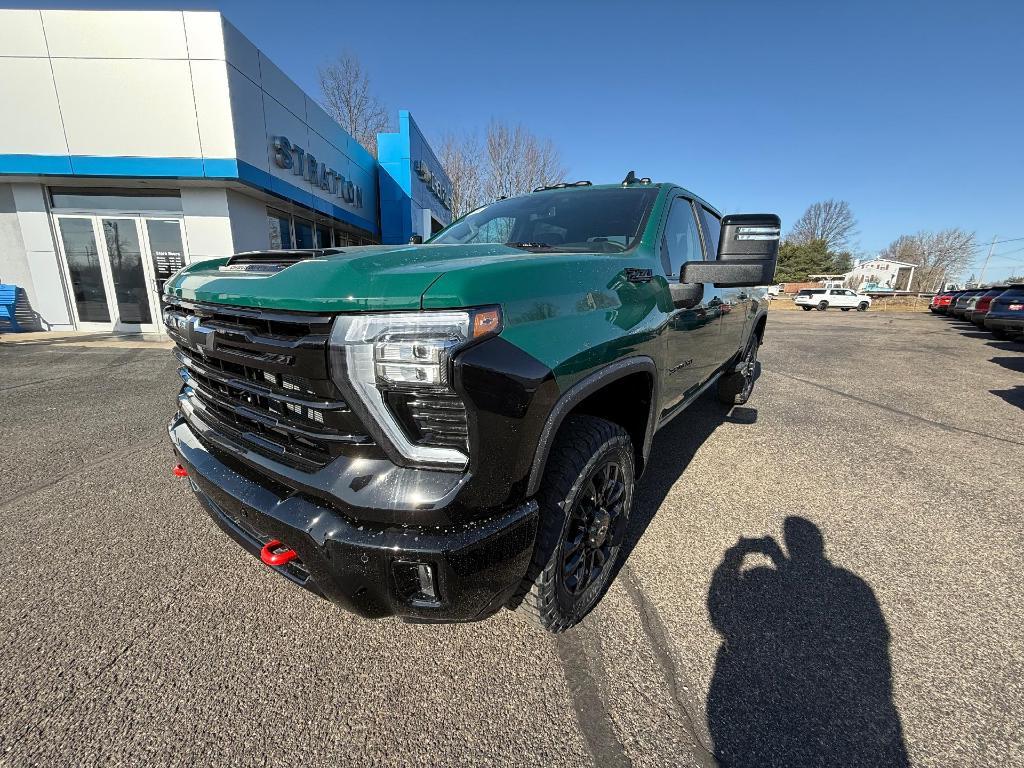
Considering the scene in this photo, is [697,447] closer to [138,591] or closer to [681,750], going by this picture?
[681,750]

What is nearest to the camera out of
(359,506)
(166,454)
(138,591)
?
(359,506)

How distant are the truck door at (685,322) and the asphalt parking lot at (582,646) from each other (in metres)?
0.85

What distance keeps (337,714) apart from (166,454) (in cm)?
305

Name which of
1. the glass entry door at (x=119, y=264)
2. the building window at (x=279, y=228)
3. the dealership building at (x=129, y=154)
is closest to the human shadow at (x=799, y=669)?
the dealership building at (x=129, y=154)

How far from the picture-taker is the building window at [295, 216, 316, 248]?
14.0 meters

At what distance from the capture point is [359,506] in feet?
4.19

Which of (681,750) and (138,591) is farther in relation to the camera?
(138,591)

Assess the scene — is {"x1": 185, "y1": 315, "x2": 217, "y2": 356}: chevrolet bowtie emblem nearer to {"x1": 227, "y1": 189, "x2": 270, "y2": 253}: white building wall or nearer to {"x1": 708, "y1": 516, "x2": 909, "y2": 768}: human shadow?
{"x1": 708, "y1": 516, "x2": 909, "y2": 768}: human shadow

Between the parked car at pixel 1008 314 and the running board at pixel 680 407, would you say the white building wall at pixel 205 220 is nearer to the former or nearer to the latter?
the running board at pixel 680 407

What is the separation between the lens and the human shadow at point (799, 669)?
1.47 m

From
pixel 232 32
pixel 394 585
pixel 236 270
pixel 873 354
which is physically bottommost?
pixel 873 354

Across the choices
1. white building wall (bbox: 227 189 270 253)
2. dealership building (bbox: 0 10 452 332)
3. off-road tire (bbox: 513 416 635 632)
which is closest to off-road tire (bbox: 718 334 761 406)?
off-road tire (bbox: 513 416 635 632)

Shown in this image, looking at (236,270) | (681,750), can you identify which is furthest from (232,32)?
(681,750)

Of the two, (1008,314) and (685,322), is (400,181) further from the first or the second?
(1008,314)
